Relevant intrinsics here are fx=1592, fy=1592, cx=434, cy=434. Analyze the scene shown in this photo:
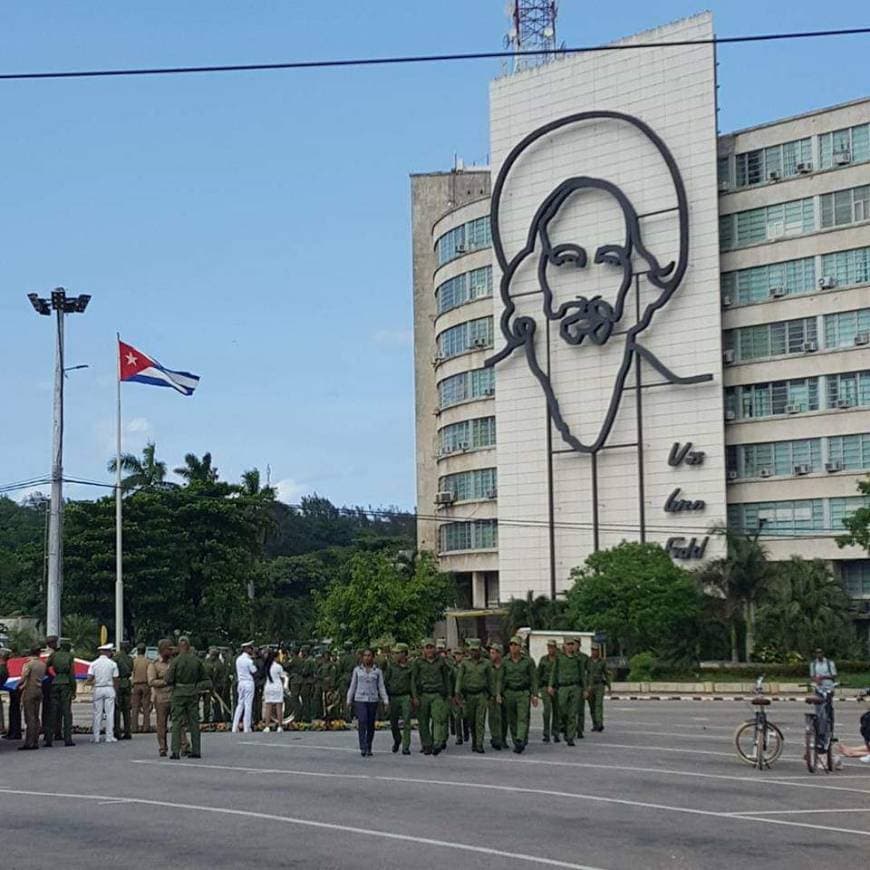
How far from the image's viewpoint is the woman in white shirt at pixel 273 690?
3050 centimetres

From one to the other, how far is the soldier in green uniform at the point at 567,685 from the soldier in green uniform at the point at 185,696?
645 cm

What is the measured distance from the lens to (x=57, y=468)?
4388 cm

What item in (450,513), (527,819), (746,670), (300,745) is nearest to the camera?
(527,819)

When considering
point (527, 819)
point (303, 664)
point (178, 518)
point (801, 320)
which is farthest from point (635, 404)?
point (527, 819)

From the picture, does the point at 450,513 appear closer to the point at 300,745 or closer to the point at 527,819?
the point at 300,745

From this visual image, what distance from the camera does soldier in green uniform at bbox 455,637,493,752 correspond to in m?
25.4

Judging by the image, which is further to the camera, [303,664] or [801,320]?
[801,320]

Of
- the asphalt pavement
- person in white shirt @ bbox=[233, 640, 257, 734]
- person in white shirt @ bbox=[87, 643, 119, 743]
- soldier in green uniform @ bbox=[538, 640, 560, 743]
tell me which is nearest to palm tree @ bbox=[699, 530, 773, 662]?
person in white shirt @ bbox=[233, 640, 257, 734]

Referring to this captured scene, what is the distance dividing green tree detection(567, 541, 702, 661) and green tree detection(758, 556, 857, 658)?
374 cm

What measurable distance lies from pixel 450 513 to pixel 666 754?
58.7 metres

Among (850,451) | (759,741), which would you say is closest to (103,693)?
(759,741)

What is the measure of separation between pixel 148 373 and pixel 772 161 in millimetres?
32280

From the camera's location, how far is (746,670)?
56062 mm

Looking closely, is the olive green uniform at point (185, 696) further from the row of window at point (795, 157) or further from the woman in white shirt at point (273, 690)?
the row of window at point (795, 157)
